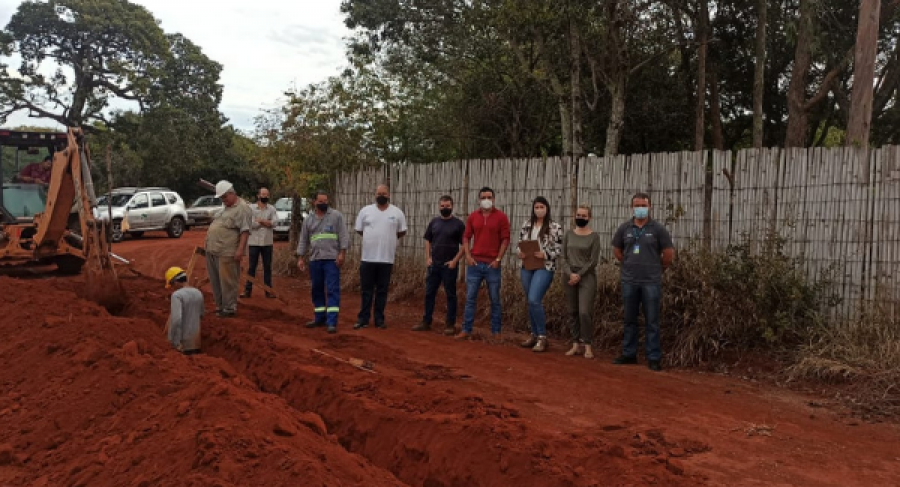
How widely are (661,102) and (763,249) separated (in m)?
9.77

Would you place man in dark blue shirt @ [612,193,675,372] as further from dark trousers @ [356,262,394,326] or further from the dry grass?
dark trousers @ [356,262,394,326]

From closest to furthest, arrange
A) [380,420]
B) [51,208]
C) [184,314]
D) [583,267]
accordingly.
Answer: [380,420]
[184,314]
[583,267]
[51,208]

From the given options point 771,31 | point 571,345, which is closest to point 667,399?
point 571,345

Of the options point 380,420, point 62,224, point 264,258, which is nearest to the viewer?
point 380,420

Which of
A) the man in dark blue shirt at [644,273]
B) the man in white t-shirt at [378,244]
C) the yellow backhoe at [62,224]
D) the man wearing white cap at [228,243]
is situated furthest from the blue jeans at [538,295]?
the yellow backhoe at [62,224]

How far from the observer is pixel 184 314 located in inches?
282

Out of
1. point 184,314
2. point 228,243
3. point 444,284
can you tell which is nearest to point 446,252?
point 444,284

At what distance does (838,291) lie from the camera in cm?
755

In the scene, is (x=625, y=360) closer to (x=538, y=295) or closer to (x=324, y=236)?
(x=538, y=295)

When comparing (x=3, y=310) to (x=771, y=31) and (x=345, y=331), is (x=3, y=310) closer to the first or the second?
(x=345, y=331)

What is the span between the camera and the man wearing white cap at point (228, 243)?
31.4ft

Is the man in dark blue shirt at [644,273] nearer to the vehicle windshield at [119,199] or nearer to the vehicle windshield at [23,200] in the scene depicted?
the vehicle windshield at [23,200]

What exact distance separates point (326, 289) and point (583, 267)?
339 centimetres

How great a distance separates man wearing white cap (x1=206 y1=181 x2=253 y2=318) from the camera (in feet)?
31.4
